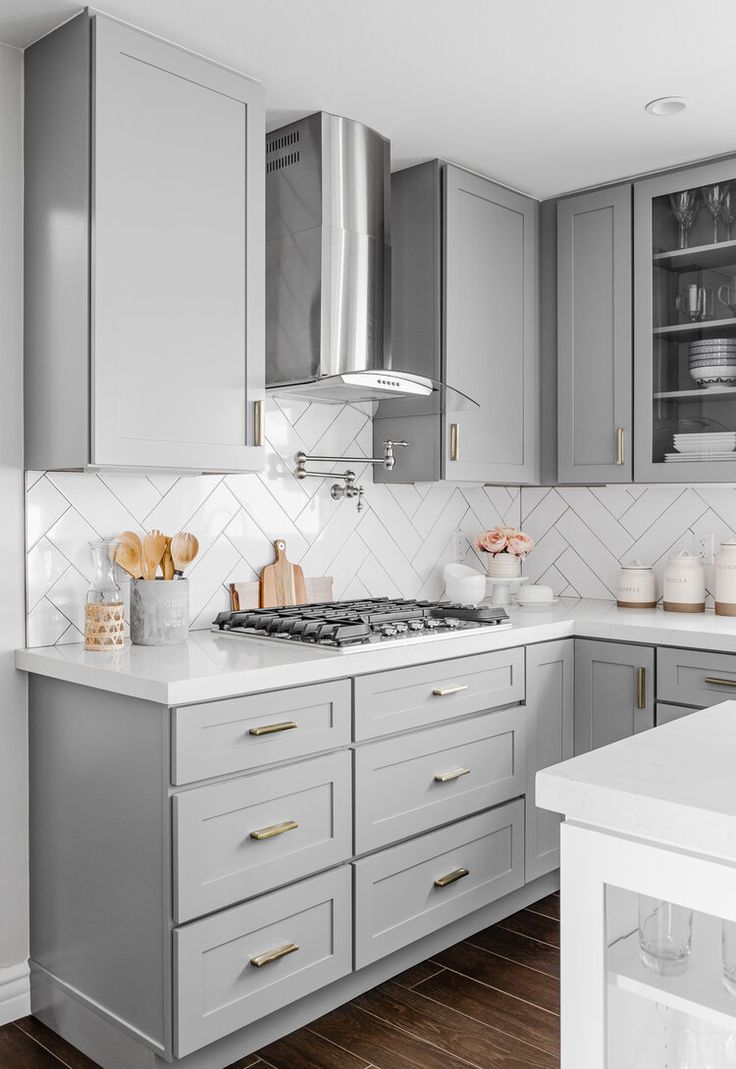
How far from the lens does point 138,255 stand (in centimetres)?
226

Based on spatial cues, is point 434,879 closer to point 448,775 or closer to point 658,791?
point 448,775

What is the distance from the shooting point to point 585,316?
3.38 meters

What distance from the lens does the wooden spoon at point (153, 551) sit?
2543 mm

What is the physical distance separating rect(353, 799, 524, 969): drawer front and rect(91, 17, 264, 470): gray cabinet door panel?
1.12 m

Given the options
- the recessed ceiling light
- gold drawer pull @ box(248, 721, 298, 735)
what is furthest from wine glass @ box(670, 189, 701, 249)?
gold drawer pull @ box(248, 721, 298, 735)

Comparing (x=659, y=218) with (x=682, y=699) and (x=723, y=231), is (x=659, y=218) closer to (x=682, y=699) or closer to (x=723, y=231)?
(x=723, y=231)

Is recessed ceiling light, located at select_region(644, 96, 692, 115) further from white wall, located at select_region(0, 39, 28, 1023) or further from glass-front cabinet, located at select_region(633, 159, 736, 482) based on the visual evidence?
white wall, located at select_region(0, 39, 28, 1023)

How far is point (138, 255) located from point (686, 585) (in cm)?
213

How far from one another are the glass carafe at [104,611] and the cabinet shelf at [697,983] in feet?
5.18

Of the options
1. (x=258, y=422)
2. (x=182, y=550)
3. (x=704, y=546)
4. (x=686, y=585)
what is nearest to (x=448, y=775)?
(x=182, y=550)

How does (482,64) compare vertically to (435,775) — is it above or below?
above

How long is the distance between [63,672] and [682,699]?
176 centimetres

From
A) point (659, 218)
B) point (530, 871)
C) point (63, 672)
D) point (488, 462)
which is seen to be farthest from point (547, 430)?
point (63, 672)

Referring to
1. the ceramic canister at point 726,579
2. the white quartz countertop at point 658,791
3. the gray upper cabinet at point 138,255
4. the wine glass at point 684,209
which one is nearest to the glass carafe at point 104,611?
the gray upper cabinet at point 138,255
